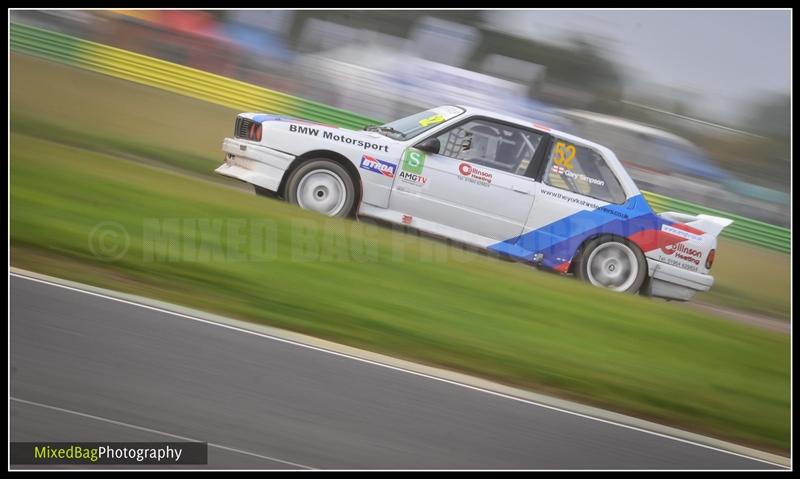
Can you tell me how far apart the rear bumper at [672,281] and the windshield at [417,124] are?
103 inches

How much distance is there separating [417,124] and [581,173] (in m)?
1.79

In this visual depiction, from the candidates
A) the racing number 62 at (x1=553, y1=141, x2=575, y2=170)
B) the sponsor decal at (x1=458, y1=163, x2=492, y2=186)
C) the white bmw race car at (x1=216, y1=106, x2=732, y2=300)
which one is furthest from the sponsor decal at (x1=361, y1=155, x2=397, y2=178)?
the racing number 62 at (x1=553, y1=141, x2=575, y2=170)

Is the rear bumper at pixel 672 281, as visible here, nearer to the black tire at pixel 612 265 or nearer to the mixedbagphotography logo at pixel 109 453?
the black tire at pixel 612 265

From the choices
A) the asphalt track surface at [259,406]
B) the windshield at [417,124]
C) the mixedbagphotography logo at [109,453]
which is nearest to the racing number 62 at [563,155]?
the windshield at [417,124]

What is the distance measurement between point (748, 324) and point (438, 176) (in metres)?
4.41

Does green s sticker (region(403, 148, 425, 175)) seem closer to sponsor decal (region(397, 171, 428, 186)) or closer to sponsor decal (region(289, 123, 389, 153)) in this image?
sponsor decal (region(397, 171, 428, 186))

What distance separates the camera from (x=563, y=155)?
26.2ft

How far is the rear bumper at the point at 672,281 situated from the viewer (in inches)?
316

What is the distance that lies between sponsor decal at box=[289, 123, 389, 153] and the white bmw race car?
0.01 metres

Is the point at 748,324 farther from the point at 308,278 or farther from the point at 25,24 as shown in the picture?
the point at 25,24

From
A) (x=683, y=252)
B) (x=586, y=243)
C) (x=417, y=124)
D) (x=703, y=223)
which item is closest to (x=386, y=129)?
(x=417, y=124)

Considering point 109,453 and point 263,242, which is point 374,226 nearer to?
point 263,242

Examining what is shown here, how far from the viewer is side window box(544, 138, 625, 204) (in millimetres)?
7941

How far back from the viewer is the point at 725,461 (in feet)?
18.1
